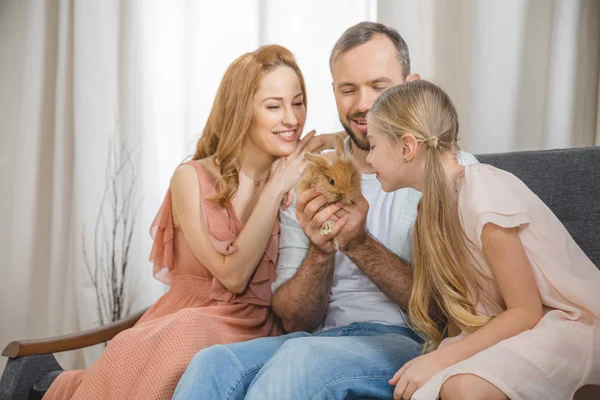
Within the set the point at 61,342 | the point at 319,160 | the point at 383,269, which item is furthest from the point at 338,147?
the point at 61,342

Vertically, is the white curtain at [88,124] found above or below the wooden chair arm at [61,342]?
above

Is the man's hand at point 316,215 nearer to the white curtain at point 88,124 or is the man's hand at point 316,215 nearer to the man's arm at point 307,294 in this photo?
the man's arm at point 307,294

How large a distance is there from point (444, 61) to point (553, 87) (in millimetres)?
421

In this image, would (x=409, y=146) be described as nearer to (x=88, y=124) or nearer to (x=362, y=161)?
(x=362, y=161)

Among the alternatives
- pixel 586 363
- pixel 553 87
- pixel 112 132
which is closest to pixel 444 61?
pixel 553 87

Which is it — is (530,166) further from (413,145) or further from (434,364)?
(434,364)

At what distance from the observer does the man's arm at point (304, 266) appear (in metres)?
1.84

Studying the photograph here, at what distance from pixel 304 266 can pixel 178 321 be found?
38 centimetres

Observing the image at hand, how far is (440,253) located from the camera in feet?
5.23

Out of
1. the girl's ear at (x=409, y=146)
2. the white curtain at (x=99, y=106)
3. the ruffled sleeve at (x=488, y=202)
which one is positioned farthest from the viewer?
the white curtain at (x=99, y=106)

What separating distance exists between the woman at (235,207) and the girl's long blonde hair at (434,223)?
1.76 ft

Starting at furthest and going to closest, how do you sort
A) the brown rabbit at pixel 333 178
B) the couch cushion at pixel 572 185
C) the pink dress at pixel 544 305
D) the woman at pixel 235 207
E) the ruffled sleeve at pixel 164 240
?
1. the ruffled sleeve at pixel 164 240
2. the woman at pixel 235 207
3. the couch cushion at pixel 572 185
4. the brown rabbit at pixel 333 178
5. the pink dress at pixel 544 305

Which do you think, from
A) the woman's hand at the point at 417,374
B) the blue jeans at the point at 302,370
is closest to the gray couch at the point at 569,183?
the blue jeans at the point at 302,370

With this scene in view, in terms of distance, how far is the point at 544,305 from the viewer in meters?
1.57
